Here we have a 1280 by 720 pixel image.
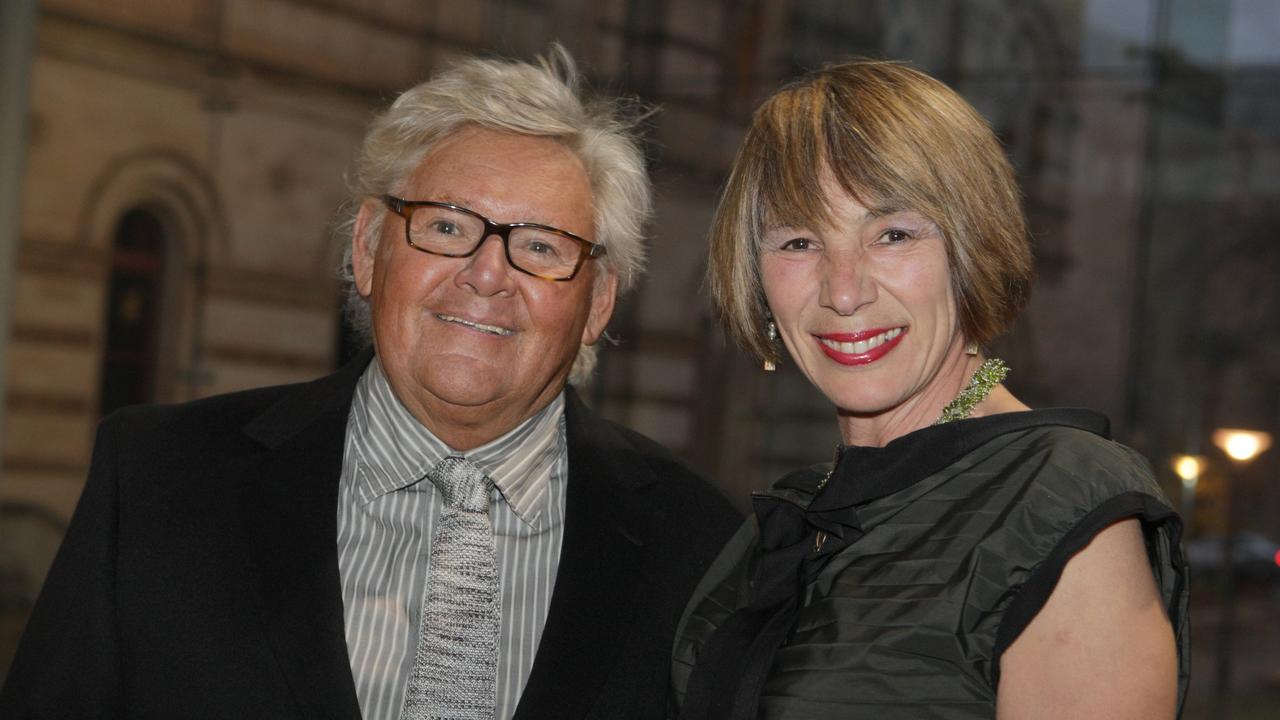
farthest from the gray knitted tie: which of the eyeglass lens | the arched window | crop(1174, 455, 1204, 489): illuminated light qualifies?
the arched window

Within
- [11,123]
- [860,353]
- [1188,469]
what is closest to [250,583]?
[860,353]

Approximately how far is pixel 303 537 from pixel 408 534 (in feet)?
0.56

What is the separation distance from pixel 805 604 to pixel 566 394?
2.92 feet

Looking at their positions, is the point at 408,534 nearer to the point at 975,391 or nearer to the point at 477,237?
the point at 477,237

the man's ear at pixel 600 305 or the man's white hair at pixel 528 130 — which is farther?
the man's ear at pixel 600 305

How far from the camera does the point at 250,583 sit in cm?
222

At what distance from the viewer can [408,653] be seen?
224cm

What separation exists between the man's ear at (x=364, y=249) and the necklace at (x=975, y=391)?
1.10 metres

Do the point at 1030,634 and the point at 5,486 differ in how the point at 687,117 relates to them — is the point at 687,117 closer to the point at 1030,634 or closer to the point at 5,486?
the point at 5,486

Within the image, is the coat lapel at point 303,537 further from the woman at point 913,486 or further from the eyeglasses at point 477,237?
the woman at point 913,486

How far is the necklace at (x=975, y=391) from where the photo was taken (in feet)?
6.44

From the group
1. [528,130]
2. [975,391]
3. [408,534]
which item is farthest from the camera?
[528,130]

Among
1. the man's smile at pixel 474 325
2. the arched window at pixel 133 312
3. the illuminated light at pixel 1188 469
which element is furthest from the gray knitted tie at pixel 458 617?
the arched window at pixel 133 312

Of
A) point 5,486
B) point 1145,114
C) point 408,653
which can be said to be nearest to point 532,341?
point 408,653
